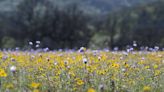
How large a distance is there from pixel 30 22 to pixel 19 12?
13.5ft

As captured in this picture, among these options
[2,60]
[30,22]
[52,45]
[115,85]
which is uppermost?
[30,22]

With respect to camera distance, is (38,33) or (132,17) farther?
(132,17)

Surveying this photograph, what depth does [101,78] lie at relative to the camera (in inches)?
233

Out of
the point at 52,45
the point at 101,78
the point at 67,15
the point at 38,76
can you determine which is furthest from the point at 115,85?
the point at 67,15

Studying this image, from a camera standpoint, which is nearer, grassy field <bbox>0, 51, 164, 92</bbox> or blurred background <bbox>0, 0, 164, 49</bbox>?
grassy field <bbox>0, 51, 164, 92</bbox>

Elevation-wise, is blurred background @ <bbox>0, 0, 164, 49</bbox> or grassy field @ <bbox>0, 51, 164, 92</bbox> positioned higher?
blurred background @ <bbox>0, 0, 164, 49</bbox>

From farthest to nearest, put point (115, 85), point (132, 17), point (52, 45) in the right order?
point (132, 17)
point (52, 45)
point (115, 85)

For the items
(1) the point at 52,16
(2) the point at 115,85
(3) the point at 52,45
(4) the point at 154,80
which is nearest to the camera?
(2) the point at 115,85

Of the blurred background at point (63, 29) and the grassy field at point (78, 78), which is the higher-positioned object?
the blurred background at point (63, 29)

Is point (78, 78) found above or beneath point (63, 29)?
beneath

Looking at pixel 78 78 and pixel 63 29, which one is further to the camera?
pixel 63 29

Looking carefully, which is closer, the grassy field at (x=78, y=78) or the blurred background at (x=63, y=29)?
the grassy field at (x=78, y=78)

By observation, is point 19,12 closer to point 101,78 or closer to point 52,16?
point 52,16

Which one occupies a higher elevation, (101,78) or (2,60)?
(2,60)
